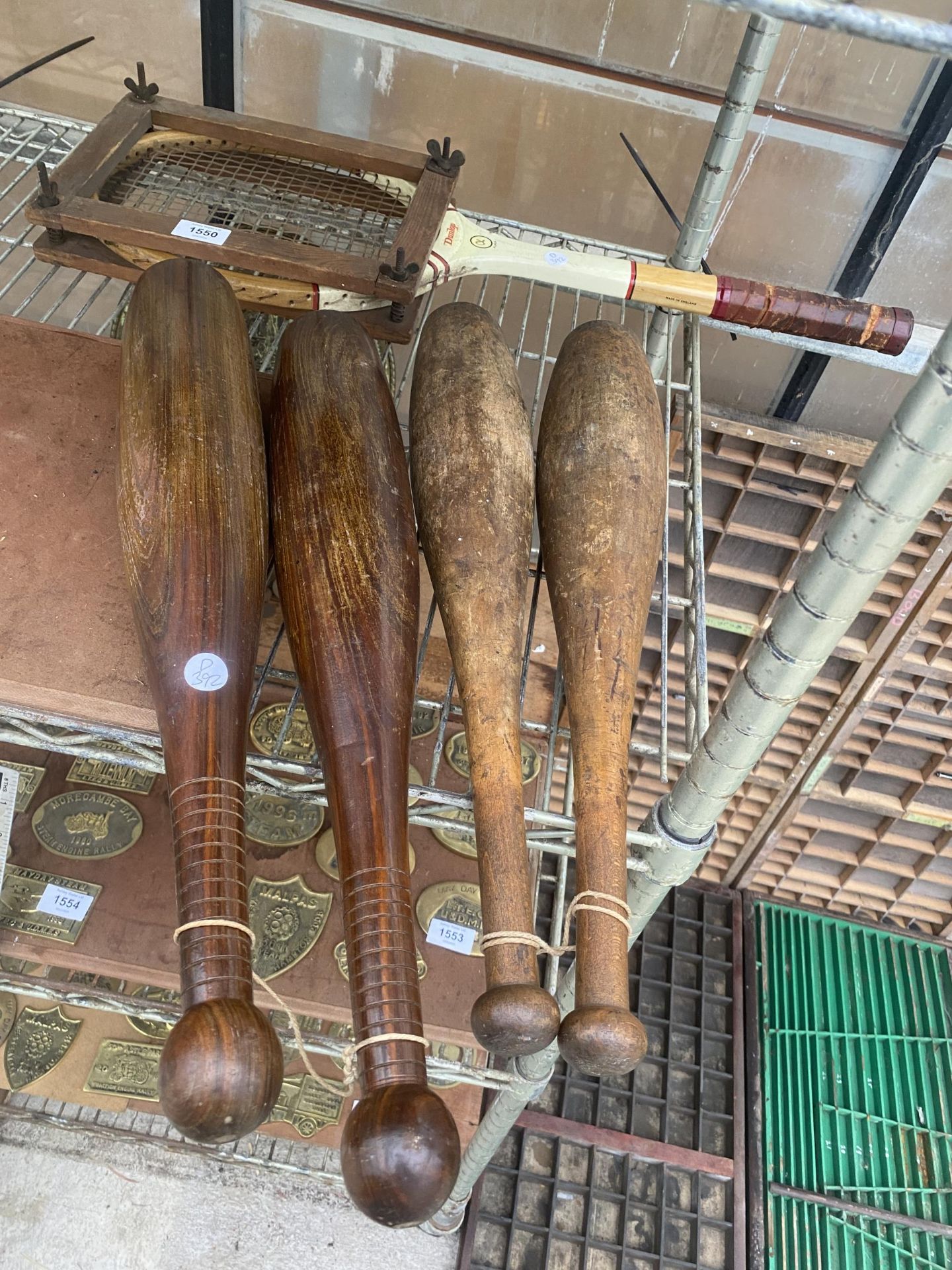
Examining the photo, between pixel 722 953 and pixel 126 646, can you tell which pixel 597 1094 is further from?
pixel 126 646

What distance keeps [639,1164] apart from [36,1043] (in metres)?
1.05

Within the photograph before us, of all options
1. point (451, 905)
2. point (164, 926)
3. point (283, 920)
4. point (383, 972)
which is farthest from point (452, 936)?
point (383, 972)

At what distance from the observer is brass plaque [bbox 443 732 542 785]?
107 cm

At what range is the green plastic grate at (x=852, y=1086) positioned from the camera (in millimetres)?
1604

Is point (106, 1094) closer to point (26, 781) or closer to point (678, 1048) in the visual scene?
point (26, 781)

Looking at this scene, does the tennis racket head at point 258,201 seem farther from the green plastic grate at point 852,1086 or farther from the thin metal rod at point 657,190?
the green plastic grate at point 852,1086

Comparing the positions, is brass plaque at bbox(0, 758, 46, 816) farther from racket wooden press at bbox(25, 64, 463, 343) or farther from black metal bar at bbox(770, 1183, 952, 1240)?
black metal bar at bbox(770, 1183, 952, 1240)

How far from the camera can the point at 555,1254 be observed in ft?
4.75

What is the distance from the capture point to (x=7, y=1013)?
1.25 meters

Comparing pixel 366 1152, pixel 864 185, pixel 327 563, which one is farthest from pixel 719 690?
pixel 366 1152

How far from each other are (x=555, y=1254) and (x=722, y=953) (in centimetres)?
72

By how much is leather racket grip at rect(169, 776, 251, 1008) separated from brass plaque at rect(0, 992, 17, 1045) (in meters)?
0.92

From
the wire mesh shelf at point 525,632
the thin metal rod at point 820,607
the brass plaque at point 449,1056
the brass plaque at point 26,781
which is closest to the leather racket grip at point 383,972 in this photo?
the wire mesh shelf at point 525,632

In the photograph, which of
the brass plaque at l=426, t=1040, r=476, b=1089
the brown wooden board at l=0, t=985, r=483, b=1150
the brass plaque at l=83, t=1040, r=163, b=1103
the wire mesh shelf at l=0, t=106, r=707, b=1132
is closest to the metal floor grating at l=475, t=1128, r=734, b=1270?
the brass plaque at l=426, t=1040, r=476, b=1089
